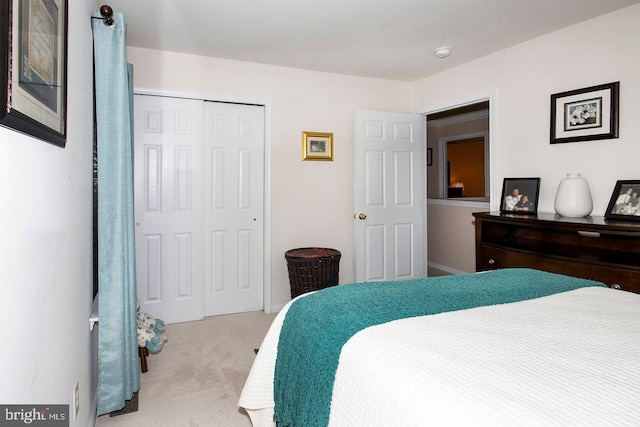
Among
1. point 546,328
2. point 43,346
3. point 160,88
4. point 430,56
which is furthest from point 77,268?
point 430,56

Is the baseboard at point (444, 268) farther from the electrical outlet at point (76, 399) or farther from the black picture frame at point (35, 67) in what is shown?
the black picture frame at point (35, 67)

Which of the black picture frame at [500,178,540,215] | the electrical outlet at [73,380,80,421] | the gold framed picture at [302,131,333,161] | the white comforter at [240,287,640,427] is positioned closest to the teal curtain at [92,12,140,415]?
the electrical outlet at [73,380,80,421]

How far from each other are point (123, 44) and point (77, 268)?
3.80 feet

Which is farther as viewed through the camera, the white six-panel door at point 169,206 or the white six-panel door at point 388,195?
the white six-panel door at point 388,195

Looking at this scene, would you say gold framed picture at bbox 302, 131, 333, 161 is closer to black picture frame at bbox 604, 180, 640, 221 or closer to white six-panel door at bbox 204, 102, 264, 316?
white six-panel door at bbox 204, 102, 264, 316

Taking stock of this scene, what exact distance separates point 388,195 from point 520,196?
4.48ft

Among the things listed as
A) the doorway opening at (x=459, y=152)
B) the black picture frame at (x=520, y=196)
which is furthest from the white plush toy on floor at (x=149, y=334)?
the doorway opening at (x=459, y=152)

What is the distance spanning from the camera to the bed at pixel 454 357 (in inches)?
31.1

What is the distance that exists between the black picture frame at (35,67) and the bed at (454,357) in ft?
3.24

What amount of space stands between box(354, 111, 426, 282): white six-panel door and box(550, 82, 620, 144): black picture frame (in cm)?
154

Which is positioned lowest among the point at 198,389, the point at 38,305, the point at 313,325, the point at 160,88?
the point at 198,389

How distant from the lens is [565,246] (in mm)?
2887

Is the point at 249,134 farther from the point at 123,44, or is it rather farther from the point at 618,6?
the point at 618,6

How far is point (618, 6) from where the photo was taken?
2.57 metres
